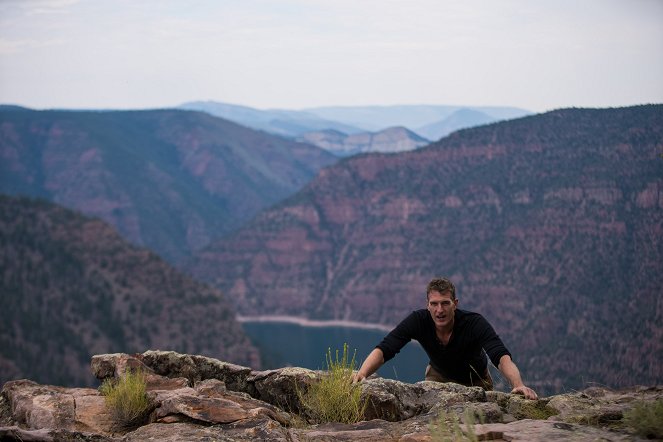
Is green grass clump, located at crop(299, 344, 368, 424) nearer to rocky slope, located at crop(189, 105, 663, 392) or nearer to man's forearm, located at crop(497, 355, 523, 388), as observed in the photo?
man's forearm, located at crop(497, 355, 523, 388)

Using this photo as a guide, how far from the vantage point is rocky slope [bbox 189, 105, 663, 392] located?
90.2 meters

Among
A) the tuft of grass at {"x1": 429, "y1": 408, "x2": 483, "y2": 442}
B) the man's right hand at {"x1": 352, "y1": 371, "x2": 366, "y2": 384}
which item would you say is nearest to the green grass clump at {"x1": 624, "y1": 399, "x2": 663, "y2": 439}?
the tuft of grass at {"x1": 429, "y1": 408, "x2": 483, "y2": 442}

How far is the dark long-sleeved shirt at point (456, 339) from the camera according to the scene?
11023 millimetres

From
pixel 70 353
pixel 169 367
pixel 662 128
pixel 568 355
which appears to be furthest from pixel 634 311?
pixel 169 367

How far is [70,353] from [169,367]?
75872 mm

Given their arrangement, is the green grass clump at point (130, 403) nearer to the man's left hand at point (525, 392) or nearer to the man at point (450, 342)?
the man at point (450, 342)

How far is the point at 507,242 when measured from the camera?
12750 centimetres

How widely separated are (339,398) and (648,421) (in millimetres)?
3490

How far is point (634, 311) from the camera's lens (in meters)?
83.9

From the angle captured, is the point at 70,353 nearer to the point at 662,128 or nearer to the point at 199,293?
the point at 199,293

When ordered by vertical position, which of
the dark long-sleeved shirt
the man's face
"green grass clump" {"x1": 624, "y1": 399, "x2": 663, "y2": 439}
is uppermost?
the man's face

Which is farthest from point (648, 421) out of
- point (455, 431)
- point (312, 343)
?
point (312, 343)

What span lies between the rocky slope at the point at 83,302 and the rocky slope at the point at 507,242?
32794 mm

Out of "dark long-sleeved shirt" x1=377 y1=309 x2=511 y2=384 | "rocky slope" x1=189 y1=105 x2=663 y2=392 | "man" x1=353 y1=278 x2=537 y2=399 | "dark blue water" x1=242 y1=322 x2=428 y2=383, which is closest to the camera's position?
"man" x1=353 y1=278 x2=537 y2=399
